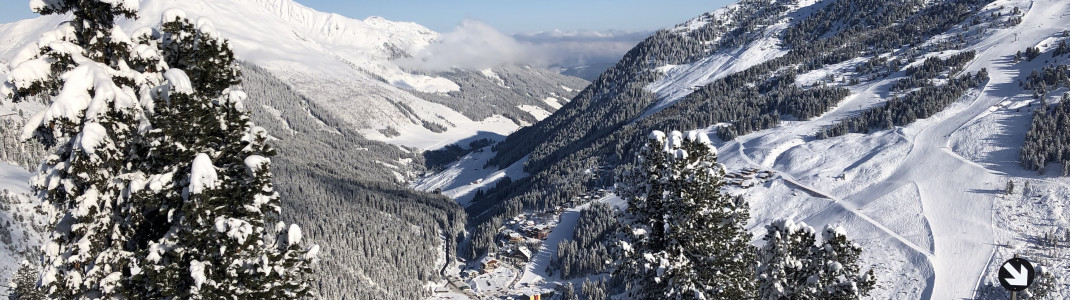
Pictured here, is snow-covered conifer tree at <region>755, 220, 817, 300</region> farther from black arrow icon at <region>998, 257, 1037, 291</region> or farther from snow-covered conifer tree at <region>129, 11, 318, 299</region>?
snow-covered conifer tree at <region>129, 11, 318, 299</region>

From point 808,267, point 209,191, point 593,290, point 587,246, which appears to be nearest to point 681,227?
point 808,267

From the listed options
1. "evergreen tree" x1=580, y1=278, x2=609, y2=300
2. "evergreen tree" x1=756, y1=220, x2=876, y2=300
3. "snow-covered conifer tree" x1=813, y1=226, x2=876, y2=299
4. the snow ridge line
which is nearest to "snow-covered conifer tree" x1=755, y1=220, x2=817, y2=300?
"evergreen tree" x1=756, y1=220, x2=876, y2=300

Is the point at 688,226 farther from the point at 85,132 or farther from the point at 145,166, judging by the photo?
the point at 85,132

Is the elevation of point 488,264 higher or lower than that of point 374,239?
higher

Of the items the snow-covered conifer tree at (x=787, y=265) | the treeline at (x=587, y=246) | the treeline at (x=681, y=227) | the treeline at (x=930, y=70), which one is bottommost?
the treeline at (x=587, y=246)

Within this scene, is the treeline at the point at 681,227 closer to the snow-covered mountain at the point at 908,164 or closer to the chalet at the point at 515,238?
the snow-covered mountain at the point at 908,164

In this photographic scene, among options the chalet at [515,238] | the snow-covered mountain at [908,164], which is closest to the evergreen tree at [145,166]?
the snow-covered mountain at [908,164]
